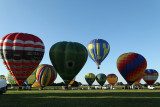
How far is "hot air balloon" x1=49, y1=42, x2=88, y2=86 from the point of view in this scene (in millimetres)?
31078

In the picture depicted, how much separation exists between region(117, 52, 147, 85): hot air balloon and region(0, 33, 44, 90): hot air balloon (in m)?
22.5

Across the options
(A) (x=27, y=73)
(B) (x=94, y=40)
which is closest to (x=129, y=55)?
(B) (x=94, y=40)

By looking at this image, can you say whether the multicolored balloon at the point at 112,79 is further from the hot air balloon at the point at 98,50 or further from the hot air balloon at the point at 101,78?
the hot air balloon at the point at 98,50

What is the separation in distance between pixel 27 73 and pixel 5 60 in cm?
423

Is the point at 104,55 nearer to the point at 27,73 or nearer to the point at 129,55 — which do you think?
the point at 129,55

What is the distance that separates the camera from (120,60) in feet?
151

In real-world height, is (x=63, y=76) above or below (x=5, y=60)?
below
